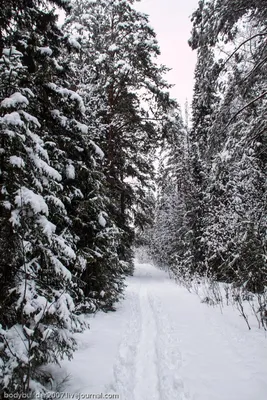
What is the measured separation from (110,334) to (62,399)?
288cm

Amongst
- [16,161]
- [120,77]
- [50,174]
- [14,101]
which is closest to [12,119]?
[14,101]

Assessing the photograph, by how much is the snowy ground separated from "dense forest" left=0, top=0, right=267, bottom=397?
0.58 meters

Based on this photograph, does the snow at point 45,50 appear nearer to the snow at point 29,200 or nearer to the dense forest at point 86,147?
the dense forest at point 86,147

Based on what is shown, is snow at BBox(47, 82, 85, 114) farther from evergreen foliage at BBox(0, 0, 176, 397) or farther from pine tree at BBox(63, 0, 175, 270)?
pine tree at BBox(63, 0, 175, 270)

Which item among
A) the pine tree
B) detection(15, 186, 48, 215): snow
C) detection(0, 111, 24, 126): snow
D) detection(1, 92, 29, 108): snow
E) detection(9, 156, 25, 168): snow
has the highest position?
the pine tree

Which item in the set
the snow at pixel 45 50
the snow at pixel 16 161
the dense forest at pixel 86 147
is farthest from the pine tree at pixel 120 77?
the snow at pixel 16 161

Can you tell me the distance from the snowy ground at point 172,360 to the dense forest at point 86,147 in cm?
58

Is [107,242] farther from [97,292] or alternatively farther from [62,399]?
[62,399]

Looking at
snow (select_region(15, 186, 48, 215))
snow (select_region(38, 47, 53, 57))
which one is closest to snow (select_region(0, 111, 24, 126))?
snow (select_region(15, 186, 48, 215))

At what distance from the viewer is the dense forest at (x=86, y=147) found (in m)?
3.10

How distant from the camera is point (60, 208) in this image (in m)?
3.98

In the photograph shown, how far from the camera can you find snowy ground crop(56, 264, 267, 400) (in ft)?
11.2

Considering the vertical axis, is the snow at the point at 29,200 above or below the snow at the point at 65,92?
below

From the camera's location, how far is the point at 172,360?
450 cm
